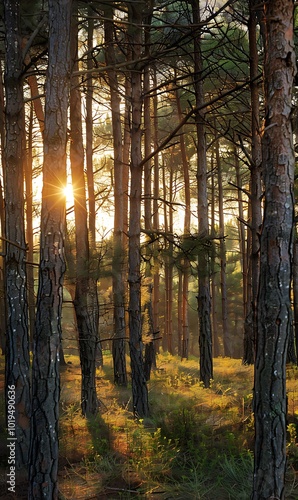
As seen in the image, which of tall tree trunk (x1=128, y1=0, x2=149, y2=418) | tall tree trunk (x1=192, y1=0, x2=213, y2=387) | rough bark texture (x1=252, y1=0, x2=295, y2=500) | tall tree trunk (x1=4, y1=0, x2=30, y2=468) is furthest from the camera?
tall tree trunk (x1=192, y1=0, x2=213, y2=387)

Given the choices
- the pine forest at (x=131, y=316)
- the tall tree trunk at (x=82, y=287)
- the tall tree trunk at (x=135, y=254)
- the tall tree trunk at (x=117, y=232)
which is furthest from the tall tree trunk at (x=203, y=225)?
the tall tree trunk at (x=82, y=287)

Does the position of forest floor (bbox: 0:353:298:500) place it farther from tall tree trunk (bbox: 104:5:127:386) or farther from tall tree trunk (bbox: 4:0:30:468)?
tall tree trunk (bbox: 104:5:127:386)

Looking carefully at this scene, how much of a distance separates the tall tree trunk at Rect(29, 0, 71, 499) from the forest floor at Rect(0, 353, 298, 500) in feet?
2.39

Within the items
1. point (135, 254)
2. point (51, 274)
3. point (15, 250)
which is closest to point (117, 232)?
point (135, 254)

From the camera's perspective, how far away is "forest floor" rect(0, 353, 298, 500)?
18.1 feet

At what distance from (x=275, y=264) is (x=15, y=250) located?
371cm

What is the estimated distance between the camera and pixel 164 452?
6.27m

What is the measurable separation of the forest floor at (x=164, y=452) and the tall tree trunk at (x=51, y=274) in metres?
0.73

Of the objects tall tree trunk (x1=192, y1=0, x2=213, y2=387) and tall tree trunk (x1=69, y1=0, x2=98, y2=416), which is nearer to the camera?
tall tree trunk (x1=69, y1=0, x2=98, y2=416)

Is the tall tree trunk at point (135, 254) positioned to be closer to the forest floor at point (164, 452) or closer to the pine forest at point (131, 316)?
the pine forest at point (131, 316)

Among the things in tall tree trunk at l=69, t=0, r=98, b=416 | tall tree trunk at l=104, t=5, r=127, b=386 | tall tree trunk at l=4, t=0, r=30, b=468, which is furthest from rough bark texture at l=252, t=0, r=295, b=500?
tall tree trunk at l=104, t=5, r=127, b=386

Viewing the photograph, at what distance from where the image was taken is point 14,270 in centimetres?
670

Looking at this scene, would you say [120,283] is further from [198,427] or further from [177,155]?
[177,155]

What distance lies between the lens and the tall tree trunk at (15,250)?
6.51m
